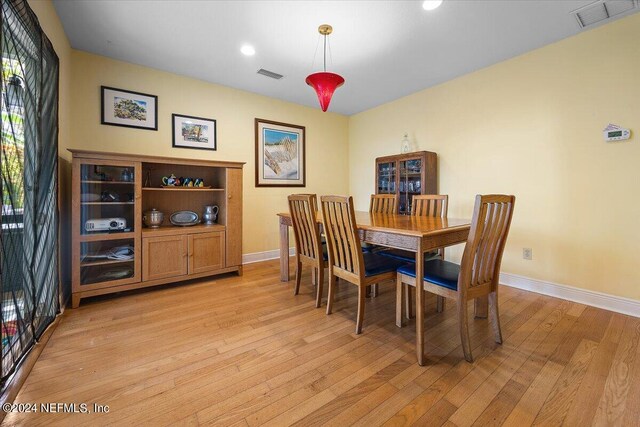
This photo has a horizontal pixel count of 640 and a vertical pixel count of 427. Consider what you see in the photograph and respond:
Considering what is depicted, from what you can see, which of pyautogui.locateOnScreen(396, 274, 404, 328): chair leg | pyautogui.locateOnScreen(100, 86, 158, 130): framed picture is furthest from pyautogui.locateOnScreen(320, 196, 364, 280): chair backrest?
pyautogui.locateOnScreen(100, 86, 158, 130): framed picture

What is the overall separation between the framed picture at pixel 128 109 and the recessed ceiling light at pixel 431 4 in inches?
118

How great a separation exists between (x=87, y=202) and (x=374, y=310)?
2758mm

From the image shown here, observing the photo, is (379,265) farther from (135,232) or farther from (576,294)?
(135,232)

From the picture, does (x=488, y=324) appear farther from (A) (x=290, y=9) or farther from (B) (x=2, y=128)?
(B) (x=2, y=128)

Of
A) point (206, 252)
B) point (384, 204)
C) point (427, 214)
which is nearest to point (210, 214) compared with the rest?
point (206, 252)

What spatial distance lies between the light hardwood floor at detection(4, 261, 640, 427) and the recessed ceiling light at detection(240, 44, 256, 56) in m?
2.54

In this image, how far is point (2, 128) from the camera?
1267 mm

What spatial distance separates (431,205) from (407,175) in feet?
3.68

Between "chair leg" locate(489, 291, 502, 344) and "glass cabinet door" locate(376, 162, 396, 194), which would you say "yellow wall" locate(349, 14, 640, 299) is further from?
"chair leg" locate(489, 291, 502, 344)

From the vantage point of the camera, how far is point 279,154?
163 inches

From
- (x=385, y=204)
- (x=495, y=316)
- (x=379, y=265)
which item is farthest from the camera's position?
(x=385, y=204)

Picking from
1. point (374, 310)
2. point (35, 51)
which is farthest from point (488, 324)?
point (35, 51)

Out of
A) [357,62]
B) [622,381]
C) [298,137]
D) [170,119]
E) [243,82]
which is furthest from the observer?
[298,137]

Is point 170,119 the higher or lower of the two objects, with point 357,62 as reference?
lower
